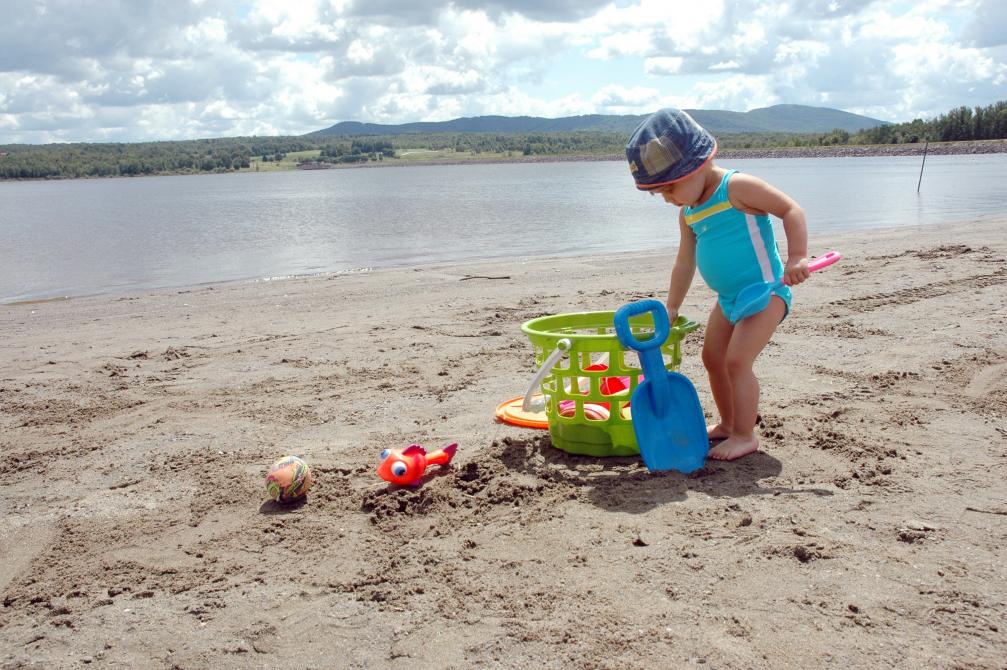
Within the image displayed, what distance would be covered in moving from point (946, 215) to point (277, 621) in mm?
19064

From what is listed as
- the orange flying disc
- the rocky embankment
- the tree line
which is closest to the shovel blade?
the orange flying disc

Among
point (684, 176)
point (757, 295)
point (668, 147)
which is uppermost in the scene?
point (668, 147)

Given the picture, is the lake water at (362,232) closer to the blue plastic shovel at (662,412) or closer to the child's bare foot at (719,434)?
the child's bare foot at (719,434)

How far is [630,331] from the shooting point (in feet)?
11.8

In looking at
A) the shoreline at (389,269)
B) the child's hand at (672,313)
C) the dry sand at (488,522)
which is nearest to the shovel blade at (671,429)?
the dry sand at (488,522)

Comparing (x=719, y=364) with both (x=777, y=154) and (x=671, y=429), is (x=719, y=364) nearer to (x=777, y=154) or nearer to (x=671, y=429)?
(x=671, y=429)

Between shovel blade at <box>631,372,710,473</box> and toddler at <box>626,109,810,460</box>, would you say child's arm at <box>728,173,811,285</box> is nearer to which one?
toddler at <box>626,109,810,460</box>

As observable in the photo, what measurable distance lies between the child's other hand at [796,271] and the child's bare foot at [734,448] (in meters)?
0.77

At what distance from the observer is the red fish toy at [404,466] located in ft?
11.5

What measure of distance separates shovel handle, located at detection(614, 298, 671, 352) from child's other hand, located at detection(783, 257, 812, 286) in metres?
0.52

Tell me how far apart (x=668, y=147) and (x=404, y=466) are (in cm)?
172

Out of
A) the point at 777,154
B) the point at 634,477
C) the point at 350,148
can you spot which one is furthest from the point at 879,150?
the point at 350,148

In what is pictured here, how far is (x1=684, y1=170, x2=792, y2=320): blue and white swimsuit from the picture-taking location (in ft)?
11.8

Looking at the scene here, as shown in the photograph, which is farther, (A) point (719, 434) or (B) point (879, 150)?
(B) point (879, 150)
